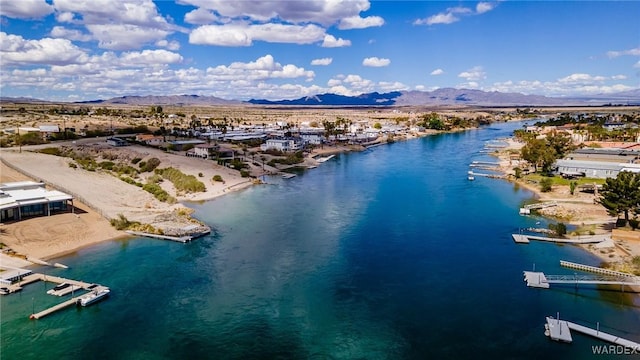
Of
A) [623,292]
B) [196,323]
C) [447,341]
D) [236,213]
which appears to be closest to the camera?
[447,341]

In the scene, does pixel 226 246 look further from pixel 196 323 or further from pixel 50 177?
pixel 50 177

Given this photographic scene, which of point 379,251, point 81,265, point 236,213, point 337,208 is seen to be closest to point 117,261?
point 81,265

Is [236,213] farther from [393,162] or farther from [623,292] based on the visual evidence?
[393,162]

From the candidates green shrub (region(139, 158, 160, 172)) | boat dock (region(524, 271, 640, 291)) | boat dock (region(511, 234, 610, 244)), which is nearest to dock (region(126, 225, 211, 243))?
boat dock (region(524, 271, 640, 291))

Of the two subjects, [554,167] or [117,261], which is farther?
[554,167]

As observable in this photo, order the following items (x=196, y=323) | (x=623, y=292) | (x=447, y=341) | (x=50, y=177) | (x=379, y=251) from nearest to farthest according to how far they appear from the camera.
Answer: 1. (x=447, y=341)
2. (x=196, y=323)
3. (x=623, y=292)
4. (x=379, y=251)
5. (x=50, y=177)

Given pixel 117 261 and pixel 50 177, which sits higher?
pixel 50 177
